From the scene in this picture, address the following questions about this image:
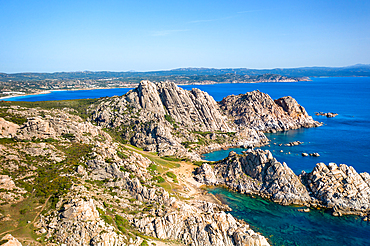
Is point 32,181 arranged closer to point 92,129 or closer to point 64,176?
point 64,176

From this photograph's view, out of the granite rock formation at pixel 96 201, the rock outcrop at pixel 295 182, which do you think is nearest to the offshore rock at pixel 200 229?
the granite rock formation at pixel 96 201

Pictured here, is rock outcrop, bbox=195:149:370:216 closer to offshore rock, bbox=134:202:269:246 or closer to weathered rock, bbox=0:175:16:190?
offshore rock, bbox=134:202:269:246

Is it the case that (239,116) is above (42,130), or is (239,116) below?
below

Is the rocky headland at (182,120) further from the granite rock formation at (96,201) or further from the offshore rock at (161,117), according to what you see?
the granite rock formation at (96,201)

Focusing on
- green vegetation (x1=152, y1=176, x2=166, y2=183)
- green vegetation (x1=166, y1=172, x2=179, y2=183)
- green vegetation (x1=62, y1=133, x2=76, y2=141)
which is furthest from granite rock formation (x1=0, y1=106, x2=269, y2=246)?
green vegetation (x1=166, y1=172, x2=179, y2=183)

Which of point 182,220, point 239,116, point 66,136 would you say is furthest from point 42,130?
point 239,116

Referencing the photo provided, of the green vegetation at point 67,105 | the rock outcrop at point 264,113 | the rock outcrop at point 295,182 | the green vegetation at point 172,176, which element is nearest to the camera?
the rock outcrop at point 295,182

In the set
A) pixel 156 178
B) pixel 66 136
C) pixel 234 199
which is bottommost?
pixel 234 199
